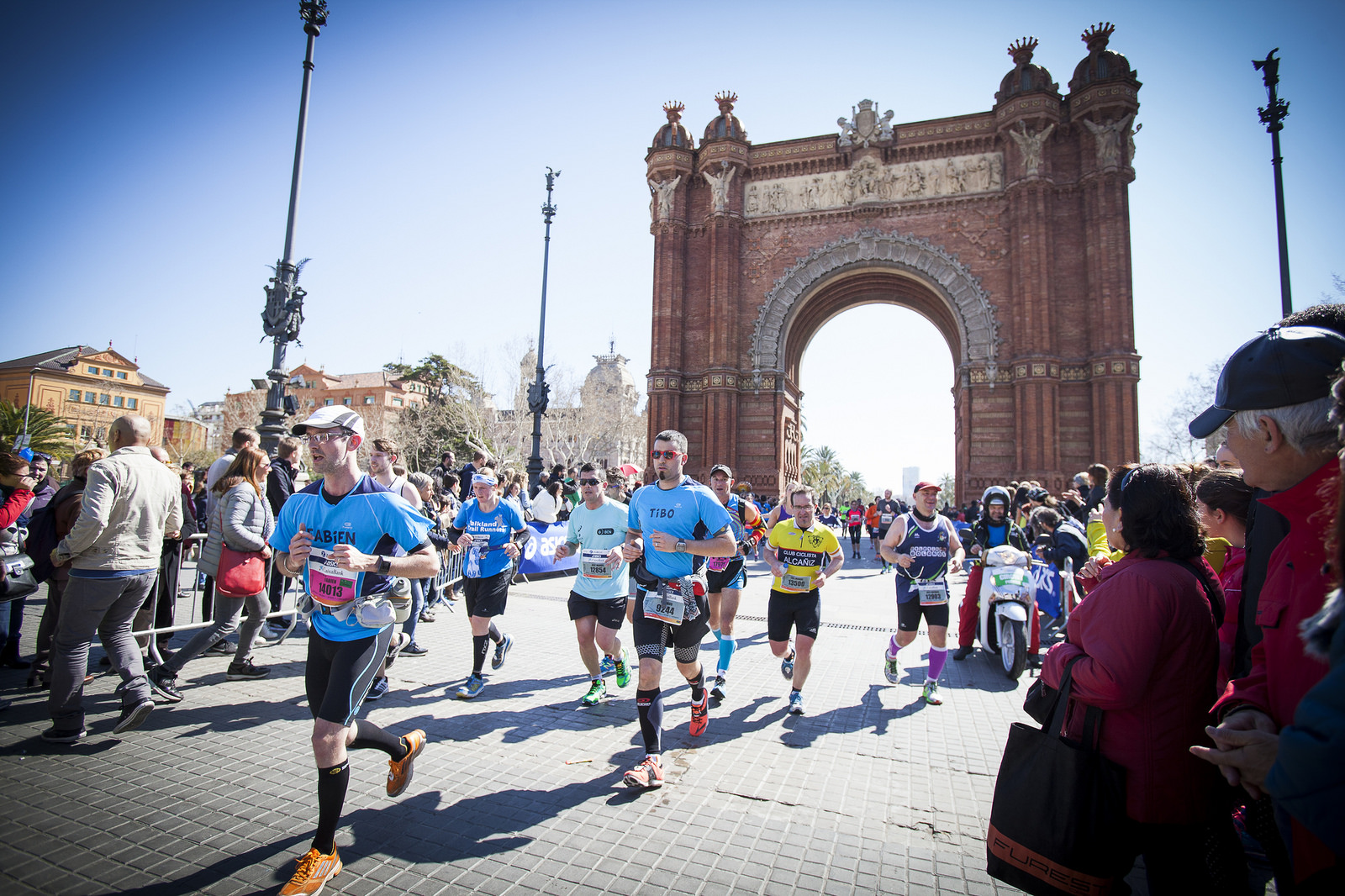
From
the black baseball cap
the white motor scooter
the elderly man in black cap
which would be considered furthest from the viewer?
the white motor scooter

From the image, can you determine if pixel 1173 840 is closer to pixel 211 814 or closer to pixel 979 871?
pixel 979 871

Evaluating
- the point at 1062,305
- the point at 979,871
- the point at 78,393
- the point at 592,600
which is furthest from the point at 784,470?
the point at 78,393

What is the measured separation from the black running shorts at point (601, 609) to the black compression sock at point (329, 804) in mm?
2697

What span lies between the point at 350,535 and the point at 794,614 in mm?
4117

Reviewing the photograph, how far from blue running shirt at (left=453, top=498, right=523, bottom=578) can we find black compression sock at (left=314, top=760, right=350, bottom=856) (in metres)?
3.16

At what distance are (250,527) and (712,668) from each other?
5.11m

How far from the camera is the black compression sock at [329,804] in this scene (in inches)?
119

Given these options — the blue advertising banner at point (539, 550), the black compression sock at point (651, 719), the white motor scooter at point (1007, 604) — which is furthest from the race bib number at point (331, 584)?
the blue advertising banner at point (539, 550)

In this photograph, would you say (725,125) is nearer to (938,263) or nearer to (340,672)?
(938,263)

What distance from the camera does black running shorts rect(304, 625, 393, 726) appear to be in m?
3.20

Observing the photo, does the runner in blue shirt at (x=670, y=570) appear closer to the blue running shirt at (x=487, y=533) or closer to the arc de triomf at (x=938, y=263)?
Answer: the blue running shirt at (x=487, y=533)

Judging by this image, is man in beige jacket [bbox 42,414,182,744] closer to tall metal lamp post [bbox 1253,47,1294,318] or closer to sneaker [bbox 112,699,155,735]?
sneaker [bbox 112,699,155,735]

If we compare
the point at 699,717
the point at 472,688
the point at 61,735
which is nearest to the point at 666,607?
the point at 699,717

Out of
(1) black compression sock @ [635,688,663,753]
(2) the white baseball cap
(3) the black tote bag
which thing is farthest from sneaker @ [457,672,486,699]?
(3) the black tote bag
